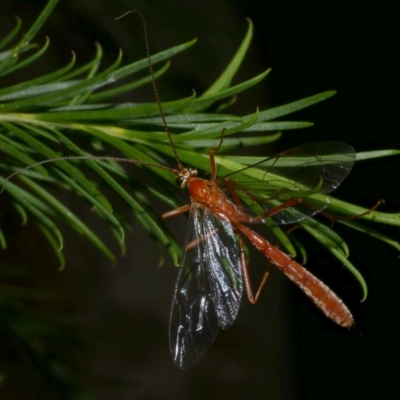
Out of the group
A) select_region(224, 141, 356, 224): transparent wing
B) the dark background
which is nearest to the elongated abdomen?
select_region(224, 141, 356, 224): transparent wing

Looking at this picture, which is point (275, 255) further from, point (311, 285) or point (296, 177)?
point (296, 177)

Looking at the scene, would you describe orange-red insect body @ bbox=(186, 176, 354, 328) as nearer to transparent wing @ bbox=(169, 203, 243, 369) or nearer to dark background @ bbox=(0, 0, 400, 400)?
transparent wing @ bbox=(169, 203, 243, 369)

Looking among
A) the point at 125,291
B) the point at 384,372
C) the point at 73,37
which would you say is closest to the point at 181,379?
the point at 125,291

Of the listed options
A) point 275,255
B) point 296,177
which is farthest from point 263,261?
point 296,177

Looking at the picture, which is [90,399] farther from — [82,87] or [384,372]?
[384,372]

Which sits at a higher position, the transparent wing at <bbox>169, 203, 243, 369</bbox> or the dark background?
the transparent wing at <bbox>169, 203, 243, 369</bbox>
